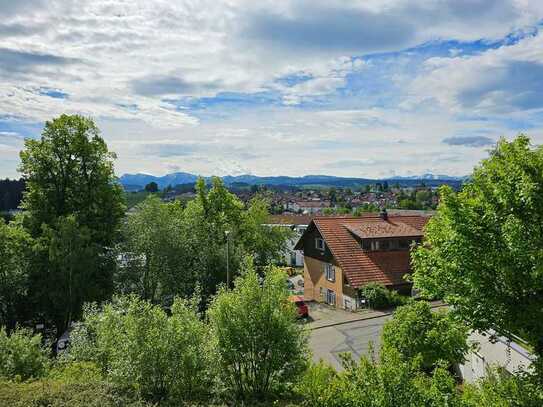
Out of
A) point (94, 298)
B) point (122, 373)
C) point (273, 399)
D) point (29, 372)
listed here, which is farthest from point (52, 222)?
point (273, 399)

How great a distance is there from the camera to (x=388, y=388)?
755 centimetres

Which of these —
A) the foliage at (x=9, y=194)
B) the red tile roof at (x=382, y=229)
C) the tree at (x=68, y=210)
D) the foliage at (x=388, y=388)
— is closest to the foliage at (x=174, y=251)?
the tree at (x=68, y=210)

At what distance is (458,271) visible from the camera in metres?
11.0

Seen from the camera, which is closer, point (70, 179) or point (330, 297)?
point (70, 179)

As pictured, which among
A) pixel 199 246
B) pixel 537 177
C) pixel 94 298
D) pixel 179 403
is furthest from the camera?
pixel 199 246

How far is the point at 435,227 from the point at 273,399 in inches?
268

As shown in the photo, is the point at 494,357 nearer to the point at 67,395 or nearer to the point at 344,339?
the point at 344,339

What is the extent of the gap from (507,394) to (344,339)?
15936mm

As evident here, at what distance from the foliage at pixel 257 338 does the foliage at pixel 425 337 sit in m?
4.29

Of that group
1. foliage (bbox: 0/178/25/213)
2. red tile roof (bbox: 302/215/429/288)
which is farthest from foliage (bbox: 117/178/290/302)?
foliage (bbox: 0/178/25/213)

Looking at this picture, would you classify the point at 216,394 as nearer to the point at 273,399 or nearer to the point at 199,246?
the point at 273,399

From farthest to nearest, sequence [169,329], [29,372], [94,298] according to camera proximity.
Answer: [94,298] < [29,372] < [169,329]

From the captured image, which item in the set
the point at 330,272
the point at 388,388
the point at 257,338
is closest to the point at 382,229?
the point at 330,272

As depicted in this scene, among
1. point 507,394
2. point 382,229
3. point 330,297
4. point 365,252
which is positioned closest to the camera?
point 507,394
